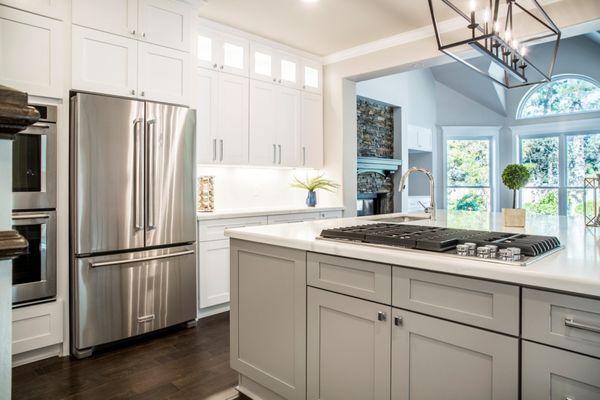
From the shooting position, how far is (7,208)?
51cm

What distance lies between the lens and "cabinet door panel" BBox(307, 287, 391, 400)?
1532 millimetres

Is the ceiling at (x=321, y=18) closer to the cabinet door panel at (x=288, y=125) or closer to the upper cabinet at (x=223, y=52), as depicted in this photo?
the upper cabinet at (x=223, y=52)

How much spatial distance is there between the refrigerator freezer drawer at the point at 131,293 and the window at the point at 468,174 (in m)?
6.40

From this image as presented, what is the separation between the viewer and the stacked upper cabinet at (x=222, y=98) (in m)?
3.75

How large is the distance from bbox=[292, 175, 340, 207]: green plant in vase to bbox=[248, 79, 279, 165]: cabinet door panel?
53cm

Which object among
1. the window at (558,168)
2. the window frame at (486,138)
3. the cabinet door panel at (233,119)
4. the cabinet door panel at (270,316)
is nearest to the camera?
the cabinet door panel at (270,316)

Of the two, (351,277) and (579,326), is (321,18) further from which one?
(579,326)

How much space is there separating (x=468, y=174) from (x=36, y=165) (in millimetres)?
7523

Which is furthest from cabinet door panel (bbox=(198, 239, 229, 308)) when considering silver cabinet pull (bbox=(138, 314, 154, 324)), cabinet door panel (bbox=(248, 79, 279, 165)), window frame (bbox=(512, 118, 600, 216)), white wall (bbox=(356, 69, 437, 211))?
window frame (bbox=(512, 118, 600, 216))

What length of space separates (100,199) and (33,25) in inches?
47.1

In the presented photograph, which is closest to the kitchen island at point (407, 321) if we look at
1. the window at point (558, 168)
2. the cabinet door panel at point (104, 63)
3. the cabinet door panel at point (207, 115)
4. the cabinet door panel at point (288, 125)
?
the cabinet door panel at point (104, 63)

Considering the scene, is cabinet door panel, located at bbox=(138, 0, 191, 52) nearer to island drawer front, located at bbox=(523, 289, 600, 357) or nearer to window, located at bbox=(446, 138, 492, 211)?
island drawer front, located at bbox=(523, 289, 600, 357)

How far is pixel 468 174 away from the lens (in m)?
8.00

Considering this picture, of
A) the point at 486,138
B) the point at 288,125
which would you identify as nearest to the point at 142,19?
the point at 288,125
